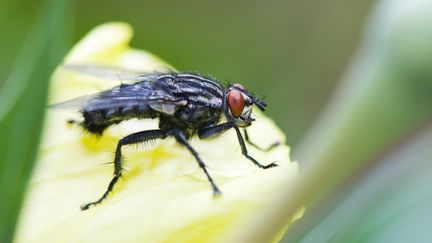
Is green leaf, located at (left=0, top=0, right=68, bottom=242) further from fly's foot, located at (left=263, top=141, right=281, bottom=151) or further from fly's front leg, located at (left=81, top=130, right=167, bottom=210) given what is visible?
fly's foot, located at (left=263, top=141, right=281, bottom=151)

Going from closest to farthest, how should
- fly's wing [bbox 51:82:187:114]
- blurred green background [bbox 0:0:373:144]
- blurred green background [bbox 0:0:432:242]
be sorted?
blurred green background [bbox 0:0:432:242]
fly's wing [bbox 51:82:187:114]
blurred green background [bbox 0:0:373:144]

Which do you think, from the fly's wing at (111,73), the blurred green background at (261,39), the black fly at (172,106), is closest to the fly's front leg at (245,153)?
the black fly at (172,106)

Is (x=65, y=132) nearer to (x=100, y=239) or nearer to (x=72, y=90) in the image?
(x=72, y=90)

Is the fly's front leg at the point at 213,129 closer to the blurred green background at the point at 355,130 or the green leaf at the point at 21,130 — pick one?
the blurred green background at the point at 355,130

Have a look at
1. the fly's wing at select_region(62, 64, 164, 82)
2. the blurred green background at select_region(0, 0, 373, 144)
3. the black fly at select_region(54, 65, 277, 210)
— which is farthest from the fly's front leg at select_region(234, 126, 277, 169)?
the blurred green background at select_region(0, 0, 373, 144)

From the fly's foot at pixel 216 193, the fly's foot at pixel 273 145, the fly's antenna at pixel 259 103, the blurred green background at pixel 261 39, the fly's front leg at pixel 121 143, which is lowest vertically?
the blurred green background at pixel 261 39

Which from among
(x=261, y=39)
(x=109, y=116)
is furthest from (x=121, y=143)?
(x=261, y=39)

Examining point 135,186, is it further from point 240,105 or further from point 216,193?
point 240,105
